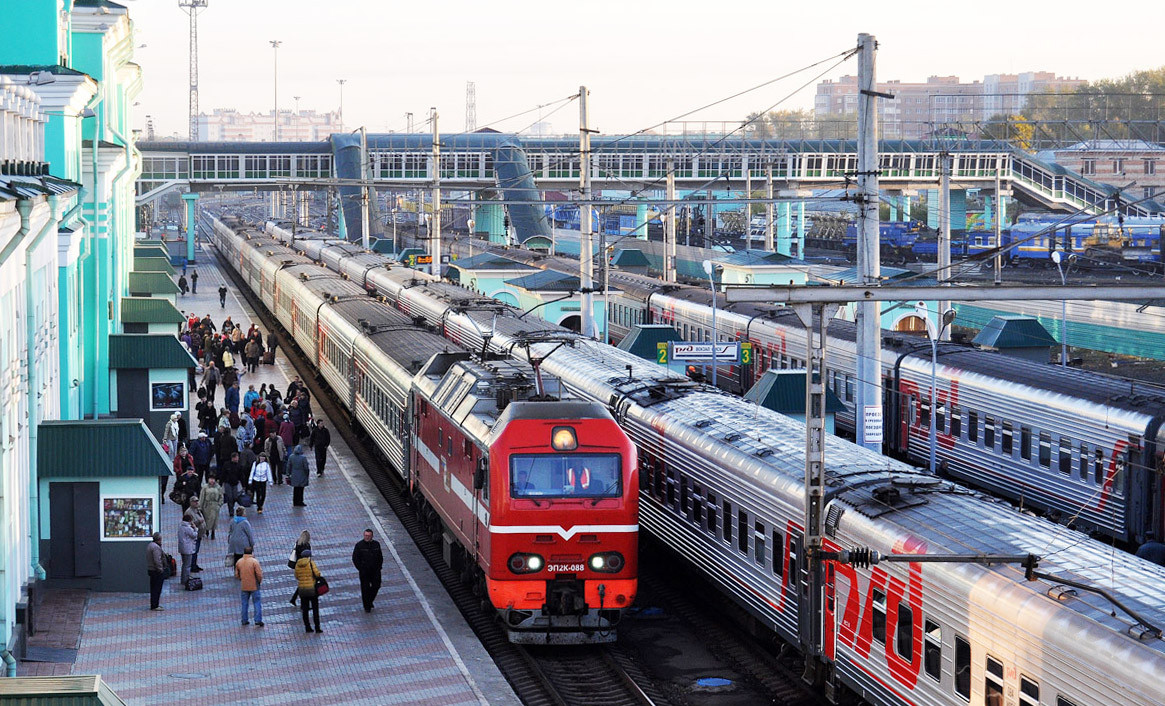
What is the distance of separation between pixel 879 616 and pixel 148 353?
20.7 meters

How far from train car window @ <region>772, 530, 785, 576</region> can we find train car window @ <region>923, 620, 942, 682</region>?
3.28 metres

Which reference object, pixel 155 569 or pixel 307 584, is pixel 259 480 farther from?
pixel 307 584

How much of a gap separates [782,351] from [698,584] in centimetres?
1281

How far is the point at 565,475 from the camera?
17328mm

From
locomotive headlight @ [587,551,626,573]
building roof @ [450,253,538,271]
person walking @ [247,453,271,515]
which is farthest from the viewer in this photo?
building roof @ [450,253,538,271]

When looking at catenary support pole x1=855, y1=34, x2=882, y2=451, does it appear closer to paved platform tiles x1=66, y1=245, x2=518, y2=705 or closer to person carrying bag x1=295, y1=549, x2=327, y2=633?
paved platform tiles x1=66, y1=245, x2=518, y2=705

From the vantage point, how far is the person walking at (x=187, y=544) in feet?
68.9

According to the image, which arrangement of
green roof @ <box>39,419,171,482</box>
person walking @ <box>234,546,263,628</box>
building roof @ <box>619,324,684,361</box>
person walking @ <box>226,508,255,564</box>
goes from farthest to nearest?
building roof @ <box>619,324,684,361</box>
green roof @ <box>39,419,171,482</box>
person walking @ <box>226,508,255,564</box>
person walking @ <box>234,546,263,628</box>

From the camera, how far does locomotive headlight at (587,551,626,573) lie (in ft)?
57.0

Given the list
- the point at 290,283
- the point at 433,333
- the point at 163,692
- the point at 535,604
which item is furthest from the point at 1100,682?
the point at 290,283

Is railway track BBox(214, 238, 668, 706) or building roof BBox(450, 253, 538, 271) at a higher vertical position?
building roof BBox(450, 253, 538, 271)

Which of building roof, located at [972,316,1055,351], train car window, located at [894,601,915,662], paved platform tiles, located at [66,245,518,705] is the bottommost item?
paved platform tiles, located at [66,245,518,705]

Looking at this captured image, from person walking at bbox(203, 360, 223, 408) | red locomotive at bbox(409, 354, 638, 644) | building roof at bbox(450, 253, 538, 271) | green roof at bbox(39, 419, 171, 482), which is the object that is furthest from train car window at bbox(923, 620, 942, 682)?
building roof at bbox(450, 253, 538, 271)

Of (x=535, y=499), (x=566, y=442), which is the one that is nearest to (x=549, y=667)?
(x=535, y=499)
